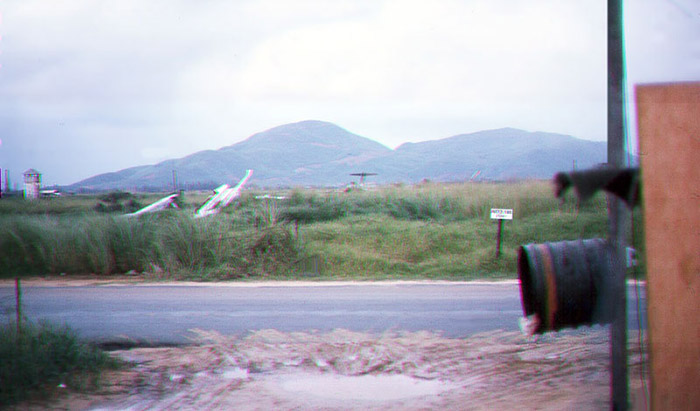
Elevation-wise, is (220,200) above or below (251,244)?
above

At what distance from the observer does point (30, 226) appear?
16828 millimetres

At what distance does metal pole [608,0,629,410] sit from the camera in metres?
4.14

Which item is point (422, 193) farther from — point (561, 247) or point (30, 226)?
point (561, 247)

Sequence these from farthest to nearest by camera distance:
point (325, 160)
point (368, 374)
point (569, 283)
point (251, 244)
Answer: point (325, 160) → point (251, 244) → point (368, 374) → point (569, 283)

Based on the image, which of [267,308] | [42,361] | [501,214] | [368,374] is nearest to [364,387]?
[368,374]

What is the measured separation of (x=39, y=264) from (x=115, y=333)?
9464 mm

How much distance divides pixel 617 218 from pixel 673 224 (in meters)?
0.56

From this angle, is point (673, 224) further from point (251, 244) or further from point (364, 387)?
point (251, 244)

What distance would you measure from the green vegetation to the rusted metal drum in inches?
171

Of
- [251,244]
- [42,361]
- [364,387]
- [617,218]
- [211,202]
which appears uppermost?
[211,202]

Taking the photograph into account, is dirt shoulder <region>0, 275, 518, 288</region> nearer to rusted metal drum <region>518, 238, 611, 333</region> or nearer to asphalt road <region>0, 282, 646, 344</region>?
asphalt road <region>0, 282, 646, 344</region>

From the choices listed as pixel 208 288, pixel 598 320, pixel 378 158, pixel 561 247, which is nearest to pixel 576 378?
pixel 598 320

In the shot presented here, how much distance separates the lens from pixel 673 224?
11.7 feet

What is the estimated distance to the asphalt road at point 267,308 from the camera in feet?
28.5
